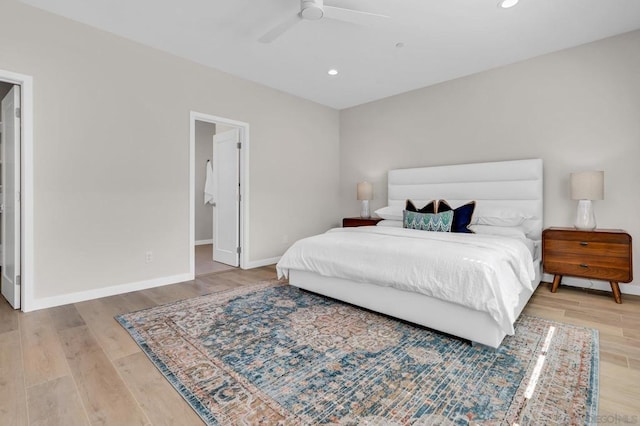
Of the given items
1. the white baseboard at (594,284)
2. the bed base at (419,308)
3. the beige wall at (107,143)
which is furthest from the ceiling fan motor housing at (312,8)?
the white baseboard at (594,284)

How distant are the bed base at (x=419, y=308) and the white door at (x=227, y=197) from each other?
193 centimetres

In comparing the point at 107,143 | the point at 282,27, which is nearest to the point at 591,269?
the point at 282,27

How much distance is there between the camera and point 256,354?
207 cm

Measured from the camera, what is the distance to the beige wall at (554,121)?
324 cm

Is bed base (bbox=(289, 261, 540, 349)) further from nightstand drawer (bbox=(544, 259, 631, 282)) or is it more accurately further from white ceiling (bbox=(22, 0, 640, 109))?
white ceiling (bbox=(22, 0, 640, 109))

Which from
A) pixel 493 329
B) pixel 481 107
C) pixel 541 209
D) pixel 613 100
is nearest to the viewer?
pixel 493 329

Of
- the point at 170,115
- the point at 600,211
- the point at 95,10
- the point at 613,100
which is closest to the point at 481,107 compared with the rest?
the point at 613,100

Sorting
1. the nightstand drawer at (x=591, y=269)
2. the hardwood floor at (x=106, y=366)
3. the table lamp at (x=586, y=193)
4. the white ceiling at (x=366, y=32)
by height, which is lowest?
A: the hardwood floor at (x=106, y=366)

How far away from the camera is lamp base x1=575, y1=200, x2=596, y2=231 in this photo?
325 cm

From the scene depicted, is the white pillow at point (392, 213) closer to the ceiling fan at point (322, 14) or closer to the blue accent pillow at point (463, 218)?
the blue accent pillow at point (463, 218)

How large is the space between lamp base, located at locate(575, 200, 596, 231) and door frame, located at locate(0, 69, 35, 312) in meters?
5.38

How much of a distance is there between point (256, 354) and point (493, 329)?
156 cm

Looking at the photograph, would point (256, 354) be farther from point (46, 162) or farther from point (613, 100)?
point (613, 100)

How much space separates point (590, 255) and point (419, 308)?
2.04 metres
